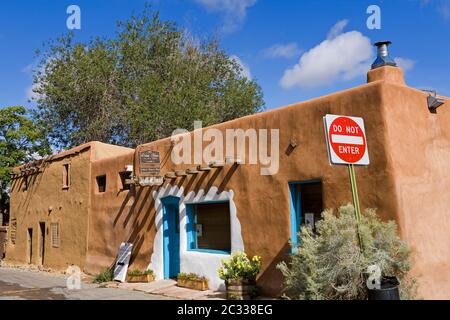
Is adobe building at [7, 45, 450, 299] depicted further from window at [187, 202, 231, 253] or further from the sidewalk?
the sidewalk

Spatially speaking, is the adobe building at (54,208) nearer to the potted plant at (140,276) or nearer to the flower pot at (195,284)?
the potted plant at (140,276)

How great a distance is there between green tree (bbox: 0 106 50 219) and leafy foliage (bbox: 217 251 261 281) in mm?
22606

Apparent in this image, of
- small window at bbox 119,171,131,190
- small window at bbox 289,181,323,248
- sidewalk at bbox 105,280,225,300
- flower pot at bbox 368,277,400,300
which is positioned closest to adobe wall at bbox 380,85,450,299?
flower pot at bbox 368,277,400,300

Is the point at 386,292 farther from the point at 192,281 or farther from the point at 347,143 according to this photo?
the point at 192,281

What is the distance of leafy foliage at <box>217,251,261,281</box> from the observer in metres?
10.4

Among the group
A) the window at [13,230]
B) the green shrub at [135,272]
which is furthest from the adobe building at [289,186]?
the window at [13,230]

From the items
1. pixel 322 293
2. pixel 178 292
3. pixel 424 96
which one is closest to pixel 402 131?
pixel 424 96

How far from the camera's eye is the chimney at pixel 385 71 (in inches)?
358

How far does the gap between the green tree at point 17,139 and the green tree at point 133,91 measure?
115 centimetres

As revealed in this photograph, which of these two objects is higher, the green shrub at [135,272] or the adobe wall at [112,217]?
the adobe wall at [112,217]

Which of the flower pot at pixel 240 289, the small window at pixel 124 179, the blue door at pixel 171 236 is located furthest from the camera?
the small window at pixel 124 179

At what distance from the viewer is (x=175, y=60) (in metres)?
29.5

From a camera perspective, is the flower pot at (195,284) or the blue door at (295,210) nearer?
the blue door at (295,210)
